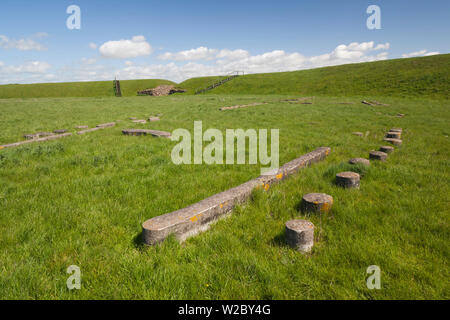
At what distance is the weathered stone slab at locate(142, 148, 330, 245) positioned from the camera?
250cm

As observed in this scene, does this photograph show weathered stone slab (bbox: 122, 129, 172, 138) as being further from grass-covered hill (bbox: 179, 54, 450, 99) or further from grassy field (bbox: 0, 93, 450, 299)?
grass-covered hill (bbox: 179, 54, 450, 99)

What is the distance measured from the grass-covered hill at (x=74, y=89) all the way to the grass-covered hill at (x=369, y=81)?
23.4 meters

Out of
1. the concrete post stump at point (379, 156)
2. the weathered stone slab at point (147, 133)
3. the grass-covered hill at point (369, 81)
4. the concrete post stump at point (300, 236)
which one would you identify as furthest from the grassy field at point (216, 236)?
the grass-covered hill at point (369, 81)

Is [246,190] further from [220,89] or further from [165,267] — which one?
[220,89]

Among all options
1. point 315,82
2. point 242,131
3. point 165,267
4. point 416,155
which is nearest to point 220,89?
point 315,82

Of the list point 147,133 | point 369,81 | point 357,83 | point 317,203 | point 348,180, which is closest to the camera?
point 317,203

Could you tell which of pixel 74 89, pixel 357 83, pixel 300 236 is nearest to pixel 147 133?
pixel 300 236

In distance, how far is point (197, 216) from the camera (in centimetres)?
278

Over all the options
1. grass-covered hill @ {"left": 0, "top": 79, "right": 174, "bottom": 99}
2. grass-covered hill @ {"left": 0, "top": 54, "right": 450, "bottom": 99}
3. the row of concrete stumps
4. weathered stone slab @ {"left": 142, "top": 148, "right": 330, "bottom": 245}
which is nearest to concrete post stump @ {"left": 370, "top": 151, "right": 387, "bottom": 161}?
the row of concrete stumps

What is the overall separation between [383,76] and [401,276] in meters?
52.2

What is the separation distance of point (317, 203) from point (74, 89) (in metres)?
90.2

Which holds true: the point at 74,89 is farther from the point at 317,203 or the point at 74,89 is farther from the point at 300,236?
the point at 300,236

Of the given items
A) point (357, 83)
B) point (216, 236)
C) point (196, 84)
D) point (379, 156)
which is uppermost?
point (196, 84)

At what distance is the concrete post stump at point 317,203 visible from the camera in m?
3.07
